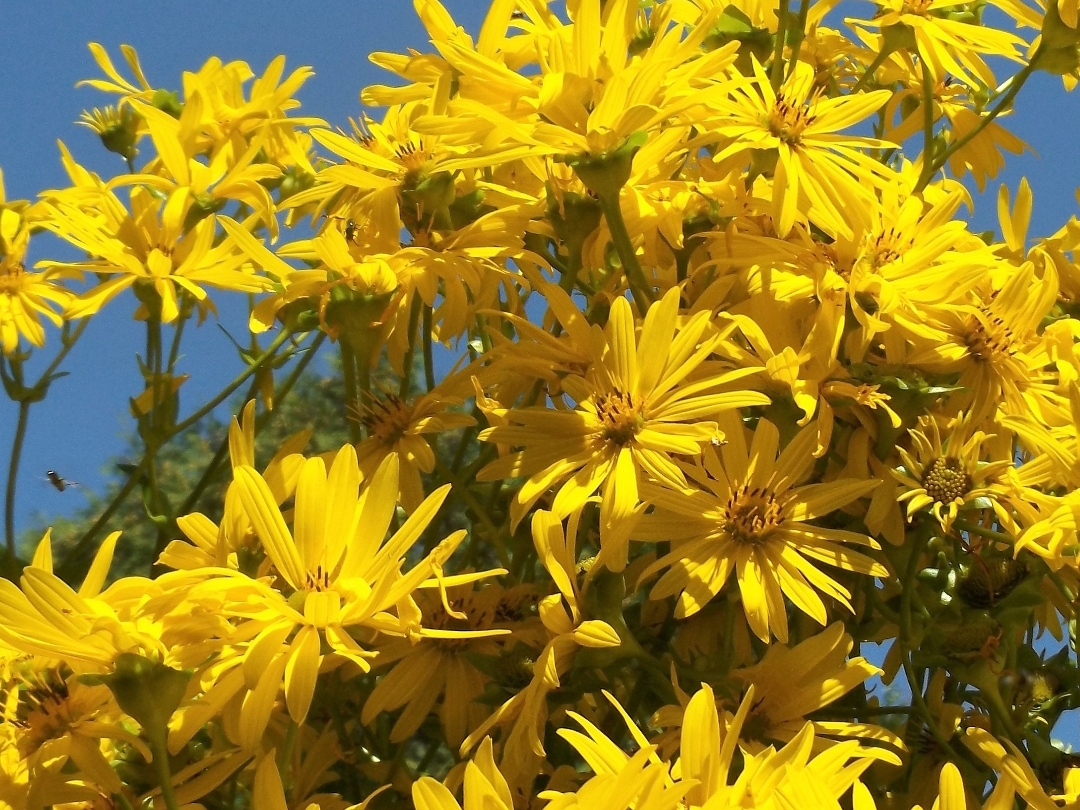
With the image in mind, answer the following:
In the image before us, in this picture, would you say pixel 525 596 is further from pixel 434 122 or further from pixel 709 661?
pixel 434 122

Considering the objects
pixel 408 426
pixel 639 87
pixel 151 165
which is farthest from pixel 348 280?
pixel 151 165

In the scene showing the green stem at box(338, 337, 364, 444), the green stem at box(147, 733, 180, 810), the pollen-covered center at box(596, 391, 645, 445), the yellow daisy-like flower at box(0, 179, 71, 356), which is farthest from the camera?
the yellow daisy-like flower at box(0, 179, 71, 356)

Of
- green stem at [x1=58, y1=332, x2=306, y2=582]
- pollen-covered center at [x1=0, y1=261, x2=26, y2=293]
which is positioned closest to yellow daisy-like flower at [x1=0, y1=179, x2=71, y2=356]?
pollen-covered center at [x1=0, y1=261, x2=26, y2=293]

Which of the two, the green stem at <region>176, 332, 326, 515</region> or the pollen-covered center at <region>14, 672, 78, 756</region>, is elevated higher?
the green stem at <region>176, 332, 326, 515</region>

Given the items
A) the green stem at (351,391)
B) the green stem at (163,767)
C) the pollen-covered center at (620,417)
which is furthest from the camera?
the green stem at (351,391)

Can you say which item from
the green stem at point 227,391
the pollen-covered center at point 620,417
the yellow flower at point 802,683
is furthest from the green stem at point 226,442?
the yellow flower at point 802,683

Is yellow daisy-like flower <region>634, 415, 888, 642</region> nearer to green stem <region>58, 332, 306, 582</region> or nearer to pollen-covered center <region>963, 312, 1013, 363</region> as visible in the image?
pollen-covered center <region>963, 312, 1013, 363</region>

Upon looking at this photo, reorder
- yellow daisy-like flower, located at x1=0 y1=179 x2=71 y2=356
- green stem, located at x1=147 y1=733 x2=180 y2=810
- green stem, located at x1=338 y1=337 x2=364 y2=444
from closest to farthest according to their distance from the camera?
green stem, located at x1=147 y1=733 x2=180 y2=810 < green stem, located at x1=338 y1=337 x2=364 y2=444 < yellow daisy-like flower, located at x1=0 y1=179 x2=71 y2=356

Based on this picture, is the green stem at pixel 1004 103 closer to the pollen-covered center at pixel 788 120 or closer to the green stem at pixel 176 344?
the pollen-covered center at pixel 788 120
